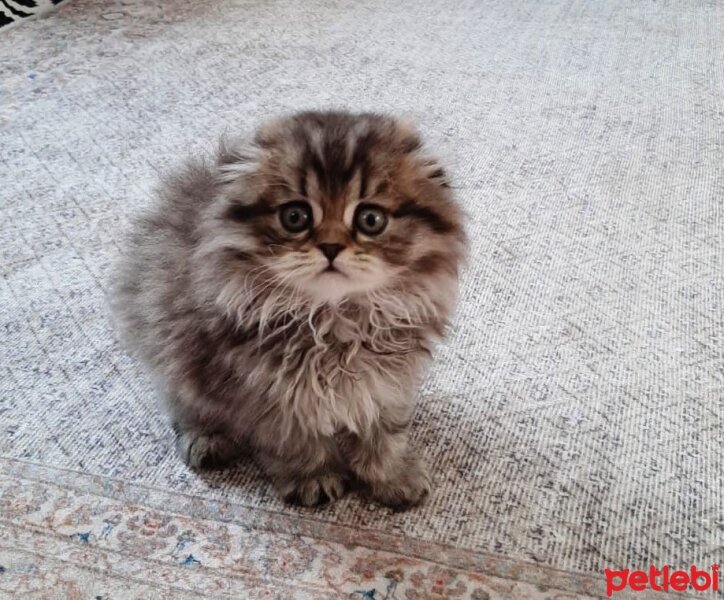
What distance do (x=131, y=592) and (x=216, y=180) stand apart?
2.05ft

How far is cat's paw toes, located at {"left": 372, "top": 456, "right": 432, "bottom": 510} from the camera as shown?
1192 mm

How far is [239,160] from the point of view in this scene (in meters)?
1.07

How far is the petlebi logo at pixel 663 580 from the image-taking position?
3.51ft

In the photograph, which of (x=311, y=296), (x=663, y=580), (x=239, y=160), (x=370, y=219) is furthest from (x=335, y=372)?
(x=663, y=580)

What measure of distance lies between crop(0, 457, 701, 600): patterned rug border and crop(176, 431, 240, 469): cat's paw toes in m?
0.06

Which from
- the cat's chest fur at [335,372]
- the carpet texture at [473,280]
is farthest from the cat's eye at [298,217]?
the carpet texture at [473,280]

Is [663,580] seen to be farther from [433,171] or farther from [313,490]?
[433,171]

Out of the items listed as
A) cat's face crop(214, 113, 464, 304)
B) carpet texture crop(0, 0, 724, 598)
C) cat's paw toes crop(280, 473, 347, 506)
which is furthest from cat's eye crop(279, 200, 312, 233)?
cat's paw toes crop(280, 473, 347, 506)

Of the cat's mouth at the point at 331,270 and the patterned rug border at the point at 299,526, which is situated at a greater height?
the cat's mouth at the point at 331,270

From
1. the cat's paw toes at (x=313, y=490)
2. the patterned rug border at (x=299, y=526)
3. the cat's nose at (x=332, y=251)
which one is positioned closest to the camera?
the cat's nose at (x=332, y=251)

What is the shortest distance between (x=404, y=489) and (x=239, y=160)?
0.58 meters

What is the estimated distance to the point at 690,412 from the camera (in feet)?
4.43

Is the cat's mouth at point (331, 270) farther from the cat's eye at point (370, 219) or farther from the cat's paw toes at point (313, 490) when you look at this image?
the cat's paw toes at point (313, 490)

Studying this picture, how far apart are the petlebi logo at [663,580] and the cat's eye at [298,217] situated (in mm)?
675
